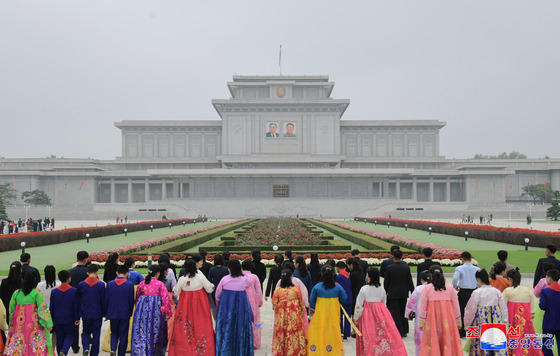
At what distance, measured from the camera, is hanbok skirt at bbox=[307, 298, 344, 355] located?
608 centimetres

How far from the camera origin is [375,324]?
6.09 metres

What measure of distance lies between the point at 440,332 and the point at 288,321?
79.5 inches

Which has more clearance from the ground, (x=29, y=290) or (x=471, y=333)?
(x=29, y=290)

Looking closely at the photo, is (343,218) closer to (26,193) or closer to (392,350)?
(26,193)

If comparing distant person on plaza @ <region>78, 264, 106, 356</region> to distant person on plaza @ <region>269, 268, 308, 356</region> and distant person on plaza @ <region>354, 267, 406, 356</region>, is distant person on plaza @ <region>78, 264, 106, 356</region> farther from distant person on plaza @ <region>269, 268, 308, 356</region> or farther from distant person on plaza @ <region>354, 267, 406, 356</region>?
distant person on plaza @ <region>354, 267, 406, 356</region>

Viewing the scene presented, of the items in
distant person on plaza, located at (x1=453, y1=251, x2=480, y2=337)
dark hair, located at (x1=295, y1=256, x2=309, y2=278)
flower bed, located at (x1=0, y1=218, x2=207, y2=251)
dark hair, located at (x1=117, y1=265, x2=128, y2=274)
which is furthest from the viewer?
flower bed, located at (x1=0, y1=218, x2=207, y2=251)

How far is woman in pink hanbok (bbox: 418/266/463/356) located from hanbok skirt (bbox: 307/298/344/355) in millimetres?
1115

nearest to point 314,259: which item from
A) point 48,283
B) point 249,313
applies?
point 249,313

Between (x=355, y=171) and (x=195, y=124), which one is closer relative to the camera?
(x=355, y=171)

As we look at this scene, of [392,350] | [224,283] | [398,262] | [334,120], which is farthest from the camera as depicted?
[334,120]

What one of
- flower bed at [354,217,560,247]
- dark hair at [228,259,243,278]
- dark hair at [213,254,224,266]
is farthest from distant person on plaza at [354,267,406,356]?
flower bed at [354,217,560,247]

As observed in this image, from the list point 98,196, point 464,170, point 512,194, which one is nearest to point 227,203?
point 98,196

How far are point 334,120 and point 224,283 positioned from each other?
6528 cm

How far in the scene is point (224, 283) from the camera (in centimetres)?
641
